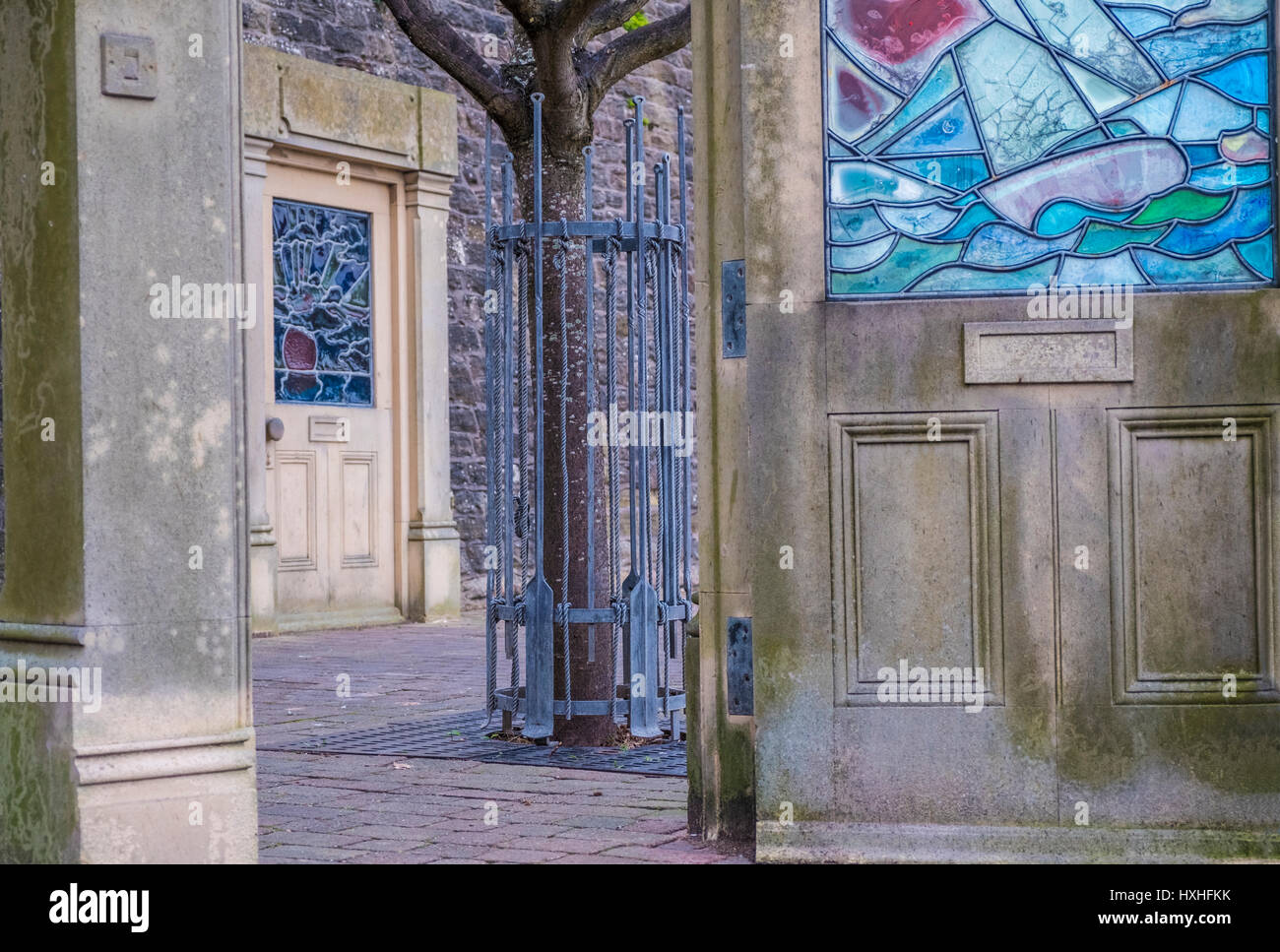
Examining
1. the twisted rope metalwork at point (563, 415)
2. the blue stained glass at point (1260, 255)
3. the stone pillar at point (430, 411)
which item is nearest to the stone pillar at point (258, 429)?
the stone pillar at point (430, 411)

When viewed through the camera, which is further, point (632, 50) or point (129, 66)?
point (632, 50)

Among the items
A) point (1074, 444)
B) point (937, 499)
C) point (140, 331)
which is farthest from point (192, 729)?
point (1074, 444)

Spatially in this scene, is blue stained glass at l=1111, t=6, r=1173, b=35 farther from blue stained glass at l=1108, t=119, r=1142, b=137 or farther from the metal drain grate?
the metal drain grate

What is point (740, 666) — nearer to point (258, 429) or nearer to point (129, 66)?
point (129, 66)

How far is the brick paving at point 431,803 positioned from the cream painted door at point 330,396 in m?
3.01

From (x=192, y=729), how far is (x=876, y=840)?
1.69m

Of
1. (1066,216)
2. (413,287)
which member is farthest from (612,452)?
(413,287)

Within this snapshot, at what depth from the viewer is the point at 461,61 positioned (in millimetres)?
7129

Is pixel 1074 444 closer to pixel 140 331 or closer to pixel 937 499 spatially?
pixel 937 499

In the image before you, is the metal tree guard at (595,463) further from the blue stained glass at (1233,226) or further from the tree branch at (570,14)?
the blue stained glass at (1233,226)

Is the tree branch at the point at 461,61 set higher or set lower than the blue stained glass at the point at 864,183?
A: higher

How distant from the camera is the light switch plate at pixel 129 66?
3973 millimetres

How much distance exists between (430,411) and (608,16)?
494 cm

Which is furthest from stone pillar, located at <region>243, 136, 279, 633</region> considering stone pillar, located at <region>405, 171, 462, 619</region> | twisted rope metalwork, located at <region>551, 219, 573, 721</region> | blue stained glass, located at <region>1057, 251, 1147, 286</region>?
blue stained glass, located at <region>1057, 251, 1147, 286</region>
